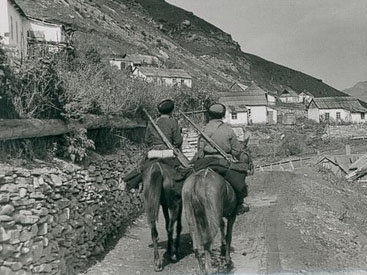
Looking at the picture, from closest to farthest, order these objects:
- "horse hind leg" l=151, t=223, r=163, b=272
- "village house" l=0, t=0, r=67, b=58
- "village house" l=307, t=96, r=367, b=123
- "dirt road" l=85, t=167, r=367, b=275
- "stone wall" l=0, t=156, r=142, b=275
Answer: "stone wall" l=0, t=156, r=142, b=275, "horse hind leg" l=151, t=223, r=163, b=272, "dirt road" l=85, t=167, r=367, b=275, "village house" l=0, t=0, r=67, b=58, "village house" l=307, t=96, r=367, b=123

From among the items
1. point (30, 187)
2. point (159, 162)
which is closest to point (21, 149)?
point (30, 187)

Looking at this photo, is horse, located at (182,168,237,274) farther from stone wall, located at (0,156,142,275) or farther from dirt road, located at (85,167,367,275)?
stone wall, located at (0,156,142,275)

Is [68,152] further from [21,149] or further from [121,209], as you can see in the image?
[121,209]

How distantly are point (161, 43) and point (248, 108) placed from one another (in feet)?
197

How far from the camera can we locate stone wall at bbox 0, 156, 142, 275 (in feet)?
23.7

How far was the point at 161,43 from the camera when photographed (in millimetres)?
143000

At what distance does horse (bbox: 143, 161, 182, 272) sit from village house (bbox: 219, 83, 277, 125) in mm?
73296

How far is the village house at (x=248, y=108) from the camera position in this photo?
84.0 m

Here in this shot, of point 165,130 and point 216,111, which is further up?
point 216,111

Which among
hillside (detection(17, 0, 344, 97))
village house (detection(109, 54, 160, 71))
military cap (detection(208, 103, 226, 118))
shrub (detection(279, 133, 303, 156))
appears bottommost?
shrub (detection(279, 133, 303, 156))

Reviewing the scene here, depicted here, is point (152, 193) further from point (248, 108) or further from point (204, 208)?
point (248, 108)

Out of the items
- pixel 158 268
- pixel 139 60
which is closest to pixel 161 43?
pixel 139 60

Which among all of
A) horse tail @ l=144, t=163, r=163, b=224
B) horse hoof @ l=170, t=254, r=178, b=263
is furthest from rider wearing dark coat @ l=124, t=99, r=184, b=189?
horse hoof @ l=170, t=254, r=178, b=263

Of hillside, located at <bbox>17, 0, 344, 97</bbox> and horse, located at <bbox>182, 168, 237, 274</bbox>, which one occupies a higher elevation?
hillside, located at <bbox>17, 0, 344, 97</bbox>
